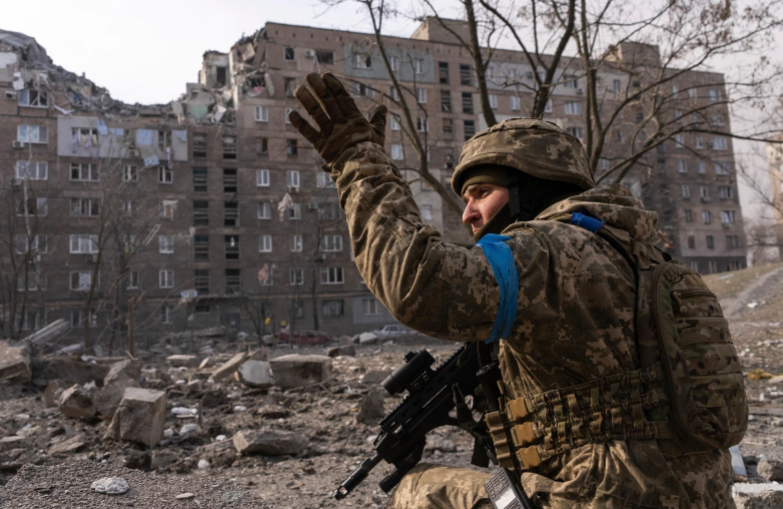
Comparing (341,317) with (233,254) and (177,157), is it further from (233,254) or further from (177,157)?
(177,157)

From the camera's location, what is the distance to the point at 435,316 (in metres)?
1.34

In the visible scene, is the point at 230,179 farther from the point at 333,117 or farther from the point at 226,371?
the point at 333,117

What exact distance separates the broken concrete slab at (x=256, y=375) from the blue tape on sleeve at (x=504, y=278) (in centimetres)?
703

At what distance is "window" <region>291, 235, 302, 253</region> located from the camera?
1283 inches

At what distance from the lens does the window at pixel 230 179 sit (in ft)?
105

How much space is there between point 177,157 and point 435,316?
106ft

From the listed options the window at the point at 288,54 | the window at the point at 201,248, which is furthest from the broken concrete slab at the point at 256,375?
the window at the point at 288,54

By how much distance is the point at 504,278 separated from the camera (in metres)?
1.33

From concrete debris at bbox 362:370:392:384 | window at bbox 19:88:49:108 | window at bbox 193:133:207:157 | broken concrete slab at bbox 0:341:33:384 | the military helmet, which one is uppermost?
window at bbox 19:88:49:108

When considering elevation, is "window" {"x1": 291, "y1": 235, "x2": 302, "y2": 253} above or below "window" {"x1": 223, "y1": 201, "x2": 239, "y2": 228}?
below

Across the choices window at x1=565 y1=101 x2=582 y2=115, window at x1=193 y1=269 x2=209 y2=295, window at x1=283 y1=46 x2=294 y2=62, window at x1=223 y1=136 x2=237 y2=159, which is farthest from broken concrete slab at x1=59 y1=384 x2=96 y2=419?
window at x1=565 y1=101 x2=582 y2=115

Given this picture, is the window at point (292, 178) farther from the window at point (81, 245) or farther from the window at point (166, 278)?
the window at point (81, 245)

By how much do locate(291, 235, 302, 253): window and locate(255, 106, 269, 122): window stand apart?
7.24 meters

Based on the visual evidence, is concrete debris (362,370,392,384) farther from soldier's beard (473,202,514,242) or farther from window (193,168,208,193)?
window (193,168,208,193)
